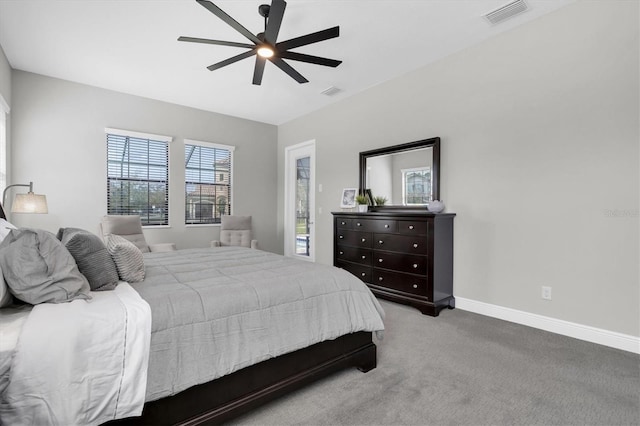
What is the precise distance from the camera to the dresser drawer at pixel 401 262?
3.38 metres

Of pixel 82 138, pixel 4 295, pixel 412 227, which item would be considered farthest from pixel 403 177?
pixel 82 138

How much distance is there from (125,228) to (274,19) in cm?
345

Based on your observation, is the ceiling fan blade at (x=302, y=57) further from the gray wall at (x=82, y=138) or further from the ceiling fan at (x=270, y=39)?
the gray wall at (x=82, y=138)

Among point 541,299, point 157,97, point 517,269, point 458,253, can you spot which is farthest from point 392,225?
point 157,97

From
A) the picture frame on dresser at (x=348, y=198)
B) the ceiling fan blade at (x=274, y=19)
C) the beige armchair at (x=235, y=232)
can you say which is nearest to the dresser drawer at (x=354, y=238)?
the picture frame on dresser at (x=348, y=198)

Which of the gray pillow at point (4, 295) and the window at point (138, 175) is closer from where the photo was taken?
the gray pillow at point (4, 295)

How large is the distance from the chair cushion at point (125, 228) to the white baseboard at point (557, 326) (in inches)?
166

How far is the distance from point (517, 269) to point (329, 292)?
86.8 inches

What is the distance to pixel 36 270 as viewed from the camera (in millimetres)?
1320

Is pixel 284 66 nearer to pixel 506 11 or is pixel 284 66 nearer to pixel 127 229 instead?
pixel 506 11

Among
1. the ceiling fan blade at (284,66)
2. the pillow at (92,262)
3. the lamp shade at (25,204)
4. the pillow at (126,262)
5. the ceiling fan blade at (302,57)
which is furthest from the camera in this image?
the lamp shade at (25,204)

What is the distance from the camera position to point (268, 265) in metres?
2.41

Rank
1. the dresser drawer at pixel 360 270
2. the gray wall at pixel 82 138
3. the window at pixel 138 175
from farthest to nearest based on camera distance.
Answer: the window at pixel 138 175 → the gray wall at pixel 82 138 → the dresser drawer at pixel 360 270

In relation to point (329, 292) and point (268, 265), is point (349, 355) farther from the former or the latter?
point (268, 265)
